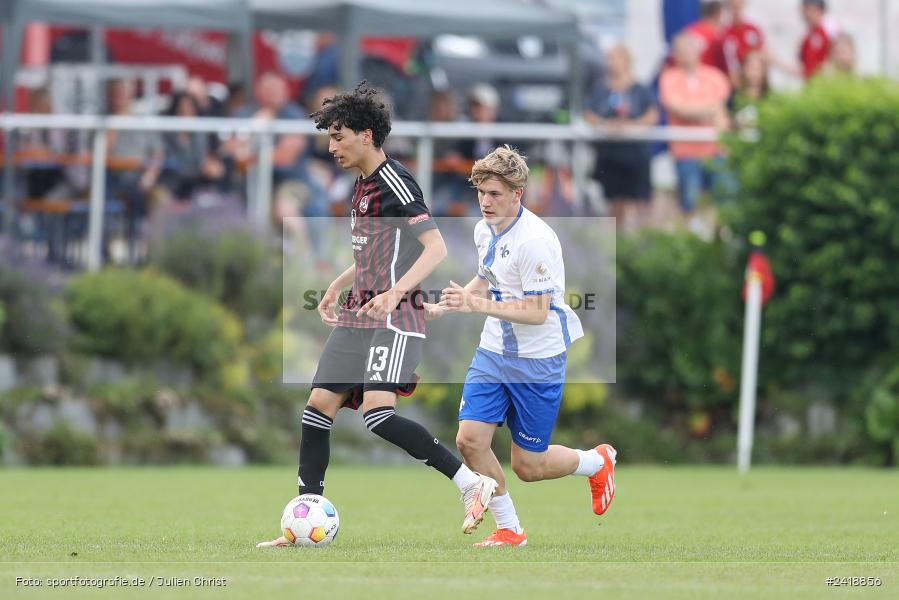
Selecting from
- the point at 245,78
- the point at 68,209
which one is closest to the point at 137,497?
the point at 68,209

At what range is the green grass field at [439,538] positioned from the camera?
7559 millimetres

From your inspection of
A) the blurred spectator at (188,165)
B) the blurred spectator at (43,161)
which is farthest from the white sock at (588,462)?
the blurred spectator at (43,161)

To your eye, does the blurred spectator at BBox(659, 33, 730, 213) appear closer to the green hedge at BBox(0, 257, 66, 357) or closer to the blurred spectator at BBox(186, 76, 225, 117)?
the blurred spectator at BBox(186, 76, 225, 117)

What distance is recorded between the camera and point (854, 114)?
748 inches

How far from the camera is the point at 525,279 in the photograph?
370 inches

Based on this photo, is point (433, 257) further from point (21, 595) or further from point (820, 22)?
point (820, 22)

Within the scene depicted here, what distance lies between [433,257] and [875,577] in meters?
2.79

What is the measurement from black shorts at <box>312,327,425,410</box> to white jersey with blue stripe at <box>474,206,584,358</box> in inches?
21.0

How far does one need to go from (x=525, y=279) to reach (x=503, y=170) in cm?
60

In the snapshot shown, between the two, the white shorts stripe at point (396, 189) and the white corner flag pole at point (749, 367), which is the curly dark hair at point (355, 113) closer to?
the white shorts stripe at point (396, 189)

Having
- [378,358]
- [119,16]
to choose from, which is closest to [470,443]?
→ [378,358]

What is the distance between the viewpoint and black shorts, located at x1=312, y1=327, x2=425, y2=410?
928 cm

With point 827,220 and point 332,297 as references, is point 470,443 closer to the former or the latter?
point 332,297

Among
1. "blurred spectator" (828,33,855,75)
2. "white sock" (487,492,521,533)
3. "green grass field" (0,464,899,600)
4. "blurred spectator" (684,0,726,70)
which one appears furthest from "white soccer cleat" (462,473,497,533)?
"blurred spectator" (828,33,855,75)
